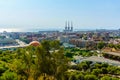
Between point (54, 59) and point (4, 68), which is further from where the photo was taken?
point (4, 68)

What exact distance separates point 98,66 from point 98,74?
3.45 meters

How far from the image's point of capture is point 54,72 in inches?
392

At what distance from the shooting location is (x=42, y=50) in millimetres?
10430

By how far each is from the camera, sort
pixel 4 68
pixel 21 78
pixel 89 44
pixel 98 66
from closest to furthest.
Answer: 1. pixel 21 78
2. pixel 4 68
3. pixel 98 66
4. pixel 89 44

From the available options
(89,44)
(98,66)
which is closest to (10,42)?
(89,44)

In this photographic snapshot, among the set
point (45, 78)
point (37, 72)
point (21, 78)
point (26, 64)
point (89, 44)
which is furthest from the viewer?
point (89, 44)

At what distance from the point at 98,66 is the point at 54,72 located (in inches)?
516

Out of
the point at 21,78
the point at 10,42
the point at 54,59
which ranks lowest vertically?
the point at 10,42

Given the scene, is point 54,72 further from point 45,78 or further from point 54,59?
point 45,78

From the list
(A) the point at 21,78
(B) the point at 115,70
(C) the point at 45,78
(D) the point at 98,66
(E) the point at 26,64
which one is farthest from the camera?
(D) the point at 98,66

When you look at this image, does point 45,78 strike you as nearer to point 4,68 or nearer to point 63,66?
point 63,66

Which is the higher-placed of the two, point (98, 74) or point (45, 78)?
point (45, 78)

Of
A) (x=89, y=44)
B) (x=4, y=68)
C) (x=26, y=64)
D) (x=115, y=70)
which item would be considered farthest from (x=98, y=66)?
(x=89, y=44)

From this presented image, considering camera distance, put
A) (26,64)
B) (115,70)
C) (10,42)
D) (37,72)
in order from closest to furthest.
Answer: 1. (37,72)
2. (26,64)
3. (115,70)
4. (10,42)
